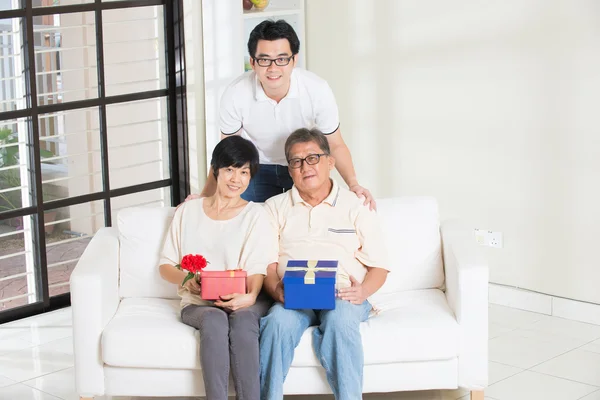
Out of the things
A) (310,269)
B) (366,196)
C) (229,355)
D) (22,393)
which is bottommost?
(22,393)

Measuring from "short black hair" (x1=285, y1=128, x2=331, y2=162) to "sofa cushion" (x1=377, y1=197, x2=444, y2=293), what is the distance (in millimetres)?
381

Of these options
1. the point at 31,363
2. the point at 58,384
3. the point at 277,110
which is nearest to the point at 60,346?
the point at 31,363

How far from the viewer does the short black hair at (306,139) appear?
10.8ft

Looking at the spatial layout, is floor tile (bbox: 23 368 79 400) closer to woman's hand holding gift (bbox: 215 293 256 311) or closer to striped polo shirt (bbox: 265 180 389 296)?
woman's hand holding gift (bbox: 215 293 256 311)

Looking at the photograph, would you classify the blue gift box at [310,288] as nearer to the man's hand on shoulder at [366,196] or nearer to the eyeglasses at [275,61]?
the man's hand on shoulder at [366,196]

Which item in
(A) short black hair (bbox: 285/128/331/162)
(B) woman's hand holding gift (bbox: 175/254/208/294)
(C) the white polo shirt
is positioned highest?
(C) the white polo shirt

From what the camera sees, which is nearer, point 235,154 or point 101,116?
point 235,154

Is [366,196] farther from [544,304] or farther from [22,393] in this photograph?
[22,393]

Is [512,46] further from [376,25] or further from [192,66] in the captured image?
[192,66]

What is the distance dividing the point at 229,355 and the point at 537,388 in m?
1.21

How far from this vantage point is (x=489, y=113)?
4387 millimetres

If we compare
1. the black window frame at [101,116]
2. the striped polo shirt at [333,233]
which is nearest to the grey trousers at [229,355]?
the striped polo shirt at [333,233]

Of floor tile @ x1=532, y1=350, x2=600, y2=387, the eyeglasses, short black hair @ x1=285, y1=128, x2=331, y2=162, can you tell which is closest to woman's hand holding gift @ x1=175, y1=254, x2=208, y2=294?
short black hair @ x1=285, y1=128, x2=331, y2=162

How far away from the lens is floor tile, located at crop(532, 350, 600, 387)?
3.53m
